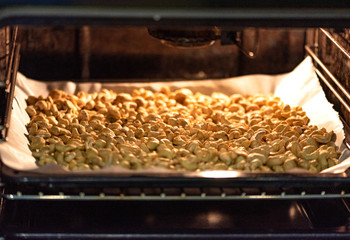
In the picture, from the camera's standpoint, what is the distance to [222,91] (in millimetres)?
2363

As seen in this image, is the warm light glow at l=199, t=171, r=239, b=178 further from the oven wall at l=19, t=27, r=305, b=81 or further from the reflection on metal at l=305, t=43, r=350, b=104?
the oven wall at l=19, t=27, r=305, b=81

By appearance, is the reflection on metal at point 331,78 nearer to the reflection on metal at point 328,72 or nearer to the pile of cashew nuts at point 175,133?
the reflection on metal at point 328,72

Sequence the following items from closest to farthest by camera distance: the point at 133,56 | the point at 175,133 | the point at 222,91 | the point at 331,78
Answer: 1. the point at 175,133
2. the point at 331,78
3. the point at 222,91
4. the point at 133,56

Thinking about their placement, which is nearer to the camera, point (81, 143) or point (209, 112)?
point (81, 143)

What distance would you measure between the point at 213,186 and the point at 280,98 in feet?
2.66

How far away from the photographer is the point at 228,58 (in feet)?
8.95

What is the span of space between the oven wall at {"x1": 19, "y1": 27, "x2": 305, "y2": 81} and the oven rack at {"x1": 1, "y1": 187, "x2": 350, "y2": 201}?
1.05m

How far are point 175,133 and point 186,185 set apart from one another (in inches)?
14.7

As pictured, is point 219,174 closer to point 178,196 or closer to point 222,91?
point 178,196

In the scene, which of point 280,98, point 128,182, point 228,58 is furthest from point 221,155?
point 228,58

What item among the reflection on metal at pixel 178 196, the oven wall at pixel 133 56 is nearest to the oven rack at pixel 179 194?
the reflection on metal at pixel 178 196

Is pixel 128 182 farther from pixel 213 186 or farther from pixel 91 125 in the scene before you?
pixel 91 125

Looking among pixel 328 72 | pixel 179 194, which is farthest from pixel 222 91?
pixel 179 194

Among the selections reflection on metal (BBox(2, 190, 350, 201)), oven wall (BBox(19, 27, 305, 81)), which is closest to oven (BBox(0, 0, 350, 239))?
reflection on metal (BBox(2, 190, 350, 201))
